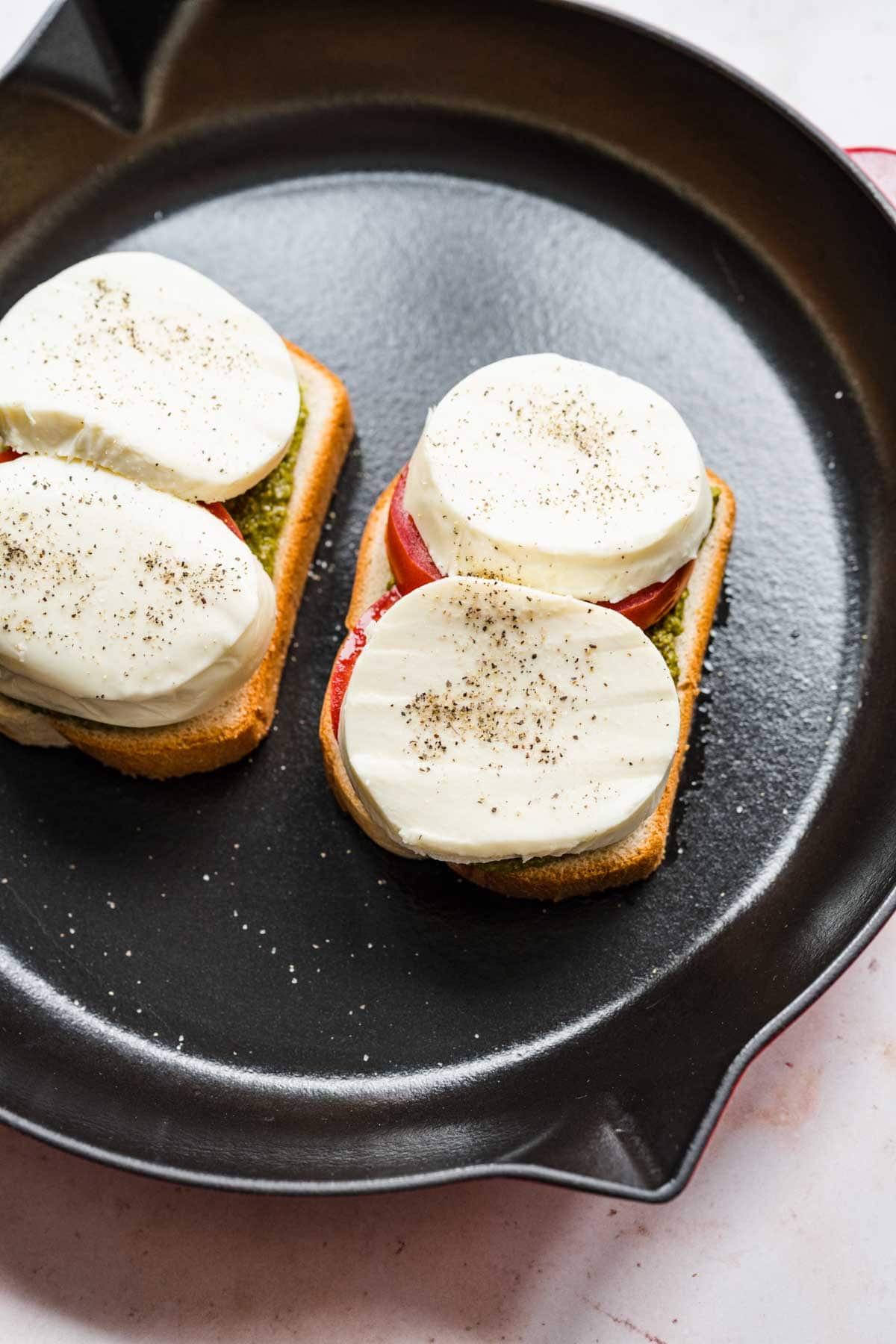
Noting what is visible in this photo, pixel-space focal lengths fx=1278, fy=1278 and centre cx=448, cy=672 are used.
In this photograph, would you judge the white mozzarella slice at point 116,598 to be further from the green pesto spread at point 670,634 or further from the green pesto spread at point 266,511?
the green pesto spread at point 670,634

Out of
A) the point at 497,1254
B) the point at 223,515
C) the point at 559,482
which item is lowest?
the point at 497,1254

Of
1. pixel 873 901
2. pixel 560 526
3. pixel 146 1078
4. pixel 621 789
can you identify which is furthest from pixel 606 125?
pixel 146 1078

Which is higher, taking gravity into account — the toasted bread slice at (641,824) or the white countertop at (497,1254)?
the toasted bread slice at (641,824)

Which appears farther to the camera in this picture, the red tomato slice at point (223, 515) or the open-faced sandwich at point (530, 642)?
the red tomato slice at point (223, 515)

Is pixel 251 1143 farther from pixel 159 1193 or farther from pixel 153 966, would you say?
pixel 153 966

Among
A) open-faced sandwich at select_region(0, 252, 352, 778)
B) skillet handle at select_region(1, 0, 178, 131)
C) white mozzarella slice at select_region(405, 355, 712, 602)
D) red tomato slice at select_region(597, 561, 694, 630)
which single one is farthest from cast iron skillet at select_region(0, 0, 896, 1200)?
white mozzarella slice at select_region(405, 355, 712, 602)

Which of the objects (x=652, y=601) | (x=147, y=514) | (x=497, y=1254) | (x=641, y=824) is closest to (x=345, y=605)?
(x=147, y=514)

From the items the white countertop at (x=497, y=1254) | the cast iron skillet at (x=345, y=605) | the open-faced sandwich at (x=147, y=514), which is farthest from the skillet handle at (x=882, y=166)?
the white countertop at (x=497, y=1254)

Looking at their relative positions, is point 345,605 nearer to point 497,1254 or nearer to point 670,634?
point 670,634
